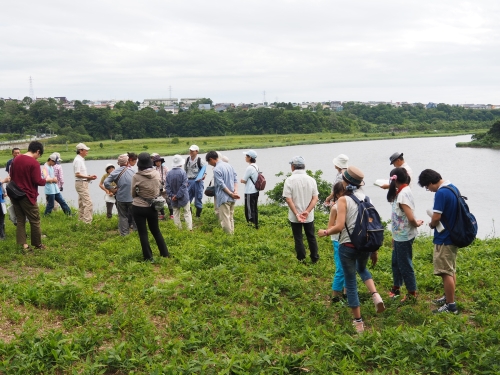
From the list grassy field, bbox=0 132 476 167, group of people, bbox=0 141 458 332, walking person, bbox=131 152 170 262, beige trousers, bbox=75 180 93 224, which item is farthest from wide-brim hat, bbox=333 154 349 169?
grassy field, bbox=0 132 476 167

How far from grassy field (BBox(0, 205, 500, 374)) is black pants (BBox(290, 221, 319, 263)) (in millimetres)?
176

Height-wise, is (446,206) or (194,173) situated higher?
(194,173)

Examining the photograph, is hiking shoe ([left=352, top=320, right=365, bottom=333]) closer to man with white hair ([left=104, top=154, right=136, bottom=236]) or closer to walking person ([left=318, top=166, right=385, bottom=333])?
walking person ([left=318, top=166, right=385, bottom=333])

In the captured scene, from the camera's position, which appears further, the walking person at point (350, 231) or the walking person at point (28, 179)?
the walking person at point (28, 179)

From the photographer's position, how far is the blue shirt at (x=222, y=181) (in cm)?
848

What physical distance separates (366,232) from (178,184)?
16.5 feet

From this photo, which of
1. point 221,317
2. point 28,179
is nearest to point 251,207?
point 28,179

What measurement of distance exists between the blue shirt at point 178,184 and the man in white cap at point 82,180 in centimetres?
162

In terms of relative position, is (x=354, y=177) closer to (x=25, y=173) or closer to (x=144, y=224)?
(x=144, y=224)

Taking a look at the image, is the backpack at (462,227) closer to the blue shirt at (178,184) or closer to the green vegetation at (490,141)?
the blue shirt at (178,184)

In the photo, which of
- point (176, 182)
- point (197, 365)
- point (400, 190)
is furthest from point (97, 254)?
point (400, 190)

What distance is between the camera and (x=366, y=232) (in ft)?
15.4

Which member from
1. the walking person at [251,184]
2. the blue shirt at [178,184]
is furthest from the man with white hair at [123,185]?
the walking person at [251,184]

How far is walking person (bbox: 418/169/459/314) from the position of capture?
5.07m
